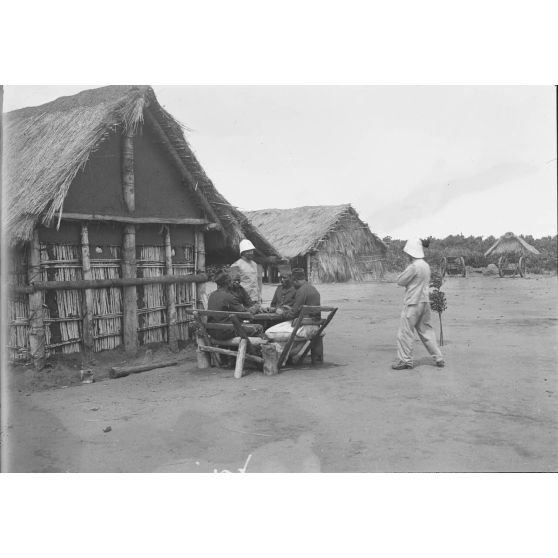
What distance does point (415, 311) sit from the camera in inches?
305

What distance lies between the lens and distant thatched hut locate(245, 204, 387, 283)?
2455 cm

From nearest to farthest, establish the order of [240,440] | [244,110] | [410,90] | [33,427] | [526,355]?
[240,440] < [33,427] < [410,90] < [244,110] < [526,355]

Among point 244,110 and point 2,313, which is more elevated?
point 244,110

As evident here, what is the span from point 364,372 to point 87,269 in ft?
14.0

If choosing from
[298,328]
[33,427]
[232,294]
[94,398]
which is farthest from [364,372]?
[33,427]

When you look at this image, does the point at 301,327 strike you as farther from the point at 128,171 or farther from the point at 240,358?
the point at 128,171

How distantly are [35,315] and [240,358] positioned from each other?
2.79 m

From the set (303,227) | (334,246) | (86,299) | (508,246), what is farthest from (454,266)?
(86,299)

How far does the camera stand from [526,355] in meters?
8.11

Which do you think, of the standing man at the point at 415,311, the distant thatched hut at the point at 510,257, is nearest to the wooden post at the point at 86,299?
the standing man at the point at 415,311

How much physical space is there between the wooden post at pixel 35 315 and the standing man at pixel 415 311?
474 cm

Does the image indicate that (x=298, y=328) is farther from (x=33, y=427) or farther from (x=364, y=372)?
(x=33, y=427)

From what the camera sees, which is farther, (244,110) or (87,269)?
(87,269)

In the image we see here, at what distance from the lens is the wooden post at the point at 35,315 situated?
7539mm
